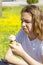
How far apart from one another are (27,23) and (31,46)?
252mm

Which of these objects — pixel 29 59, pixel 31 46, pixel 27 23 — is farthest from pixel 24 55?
pixel 27 23

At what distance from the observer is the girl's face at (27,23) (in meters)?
2.59

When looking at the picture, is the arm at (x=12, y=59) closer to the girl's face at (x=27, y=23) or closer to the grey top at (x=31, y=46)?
the grey top at (x=31, y=46)

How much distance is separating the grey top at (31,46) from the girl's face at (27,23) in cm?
13

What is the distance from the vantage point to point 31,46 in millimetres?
2686

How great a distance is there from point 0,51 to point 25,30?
3.35 m

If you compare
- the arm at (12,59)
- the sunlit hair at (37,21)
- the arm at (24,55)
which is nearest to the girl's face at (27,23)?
the sunlit hair at (37,21)

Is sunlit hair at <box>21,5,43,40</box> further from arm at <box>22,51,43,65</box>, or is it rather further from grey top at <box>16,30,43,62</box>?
arm at <box>22,51,43,65</box>

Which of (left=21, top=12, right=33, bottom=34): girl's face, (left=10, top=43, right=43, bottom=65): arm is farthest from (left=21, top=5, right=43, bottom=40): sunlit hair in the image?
(left=10, top=43, right=43, bottom=65): arm

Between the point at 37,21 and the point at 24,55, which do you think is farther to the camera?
the point at 37,21

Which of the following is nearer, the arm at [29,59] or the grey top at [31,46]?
the arm at [29,59]

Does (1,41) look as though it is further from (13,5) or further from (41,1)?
(41,1)

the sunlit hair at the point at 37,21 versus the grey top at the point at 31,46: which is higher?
the sunlit hair at the point at 37,21

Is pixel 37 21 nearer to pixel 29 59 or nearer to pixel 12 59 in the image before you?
pixel 29 59
